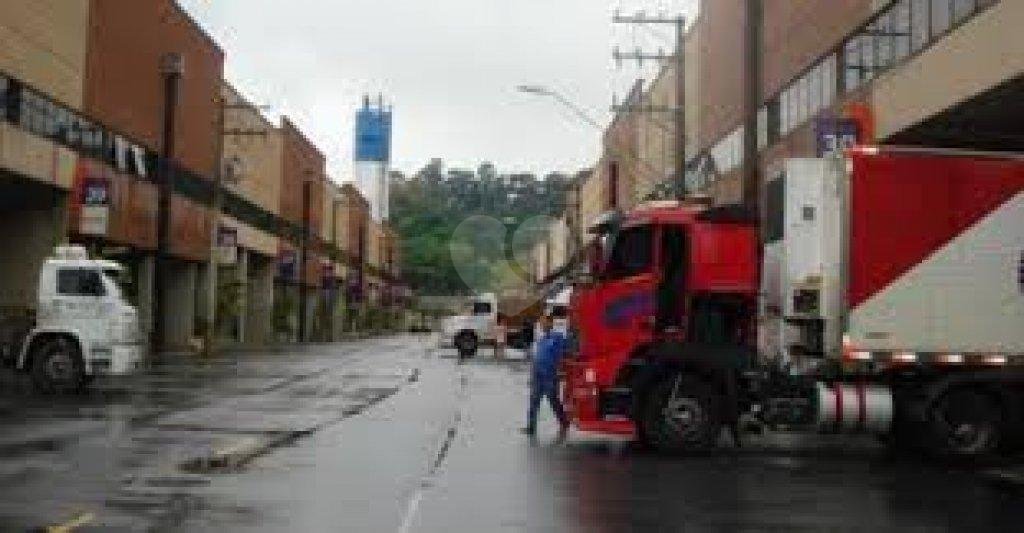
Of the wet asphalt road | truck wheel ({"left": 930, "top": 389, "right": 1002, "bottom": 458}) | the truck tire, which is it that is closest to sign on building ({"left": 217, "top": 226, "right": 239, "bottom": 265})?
the truck tire

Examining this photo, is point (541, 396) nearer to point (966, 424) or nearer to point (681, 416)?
point (681, 416)

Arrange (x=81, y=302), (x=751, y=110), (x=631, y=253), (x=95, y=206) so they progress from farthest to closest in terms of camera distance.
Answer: (x=95, y=206) < (x=81, y=302) < (x=751, y=110) < (x=631, y=253)

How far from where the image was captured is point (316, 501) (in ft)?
52.4

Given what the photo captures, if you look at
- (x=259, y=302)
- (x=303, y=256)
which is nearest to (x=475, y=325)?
(x=259, y=302)

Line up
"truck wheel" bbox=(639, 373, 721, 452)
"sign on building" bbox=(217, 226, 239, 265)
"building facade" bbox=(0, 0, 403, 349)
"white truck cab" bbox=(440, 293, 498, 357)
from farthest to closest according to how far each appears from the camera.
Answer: "sign on building" bbox=(217, 226, 239, 265) < "white truck cab" bbox=(440, 293, 498, 357) < "building facade" bbox=(0, 0, 403, 349) < "truck wheel" bbox=(639, 373, 721, 452)

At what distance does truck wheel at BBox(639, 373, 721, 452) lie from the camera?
22891 millimetres

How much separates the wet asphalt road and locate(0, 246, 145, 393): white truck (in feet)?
6.51

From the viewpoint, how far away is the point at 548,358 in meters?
26.2

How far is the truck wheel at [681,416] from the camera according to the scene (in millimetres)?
22891

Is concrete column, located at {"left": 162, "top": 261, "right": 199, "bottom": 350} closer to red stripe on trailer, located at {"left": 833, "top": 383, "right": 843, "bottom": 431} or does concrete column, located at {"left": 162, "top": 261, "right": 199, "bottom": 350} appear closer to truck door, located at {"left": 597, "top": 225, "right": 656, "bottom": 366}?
truck door, located at {"left": 597, "top": 225, "right": 656, "bottom": 366}

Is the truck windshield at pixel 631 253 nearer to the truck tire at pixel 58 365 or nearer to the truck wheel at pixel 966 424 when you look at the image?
the truck wheel at pixel 966 424

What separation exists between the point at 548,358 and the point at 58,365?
11254 mm

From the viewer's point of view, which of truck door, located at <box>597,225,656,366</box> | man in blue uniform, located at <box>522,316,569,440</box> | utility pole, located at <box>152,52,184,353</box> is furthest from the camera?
utility pole, located at <box>152,52,184,353</box>

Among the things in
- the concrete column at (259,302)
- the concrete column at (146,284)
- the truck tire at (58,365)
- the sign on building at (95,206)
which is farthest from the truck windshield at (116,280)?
the concrete column at (259,302)
